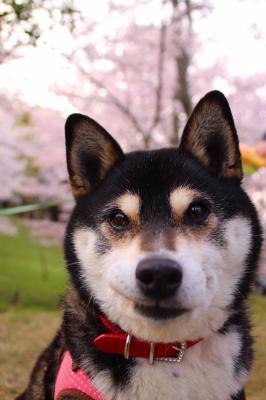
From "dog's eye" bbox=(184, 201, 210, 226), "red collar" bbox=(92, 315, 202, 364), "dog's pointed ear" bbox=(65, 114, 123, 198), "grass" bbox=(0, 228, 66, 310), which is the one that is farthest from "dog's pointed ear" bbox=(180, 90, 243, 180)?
"grass" bbox=(0, 228, 66, 310)

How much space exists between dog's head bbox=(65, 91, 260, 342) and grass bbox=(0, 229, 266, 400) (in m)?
0.64

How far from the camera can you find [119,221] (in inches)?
83.4

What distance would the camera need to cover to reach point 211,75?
11367 mm

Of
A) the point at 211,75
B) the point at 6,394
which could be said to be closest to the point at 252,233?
the point at 6,394

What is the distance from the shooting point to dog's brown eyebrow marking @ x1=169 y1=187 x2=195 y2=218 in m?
2.06

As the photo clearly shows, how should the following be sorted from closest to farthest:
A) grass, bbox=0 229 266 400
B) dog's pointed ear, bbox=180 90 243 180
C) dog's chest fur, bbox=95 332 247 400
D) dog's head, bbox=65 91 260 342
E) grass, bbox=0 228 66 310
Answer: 1. dog's head, bbox=65 91 260 342
2. dog's chest fur, bbox=95 332 247 400
3. dog's pointed ear, bbox=180 90 243 180
4. grass, bbox=0 229 266 400
5. grass, bbox=0 228 66 310

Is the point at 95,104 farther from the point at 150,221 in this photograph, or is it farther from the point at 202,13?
the point at 150,221

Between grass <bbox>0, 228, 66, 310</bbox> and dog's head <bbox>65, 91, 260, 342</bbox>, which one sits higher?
dog's head <bbox>65, 91, 260, 342</bbox>

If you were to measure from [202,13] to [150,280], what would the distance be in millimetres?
7401

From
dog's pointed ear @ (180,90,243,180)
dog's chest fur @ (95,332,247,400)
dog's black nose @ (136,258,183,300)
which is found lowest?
dog's chest fur @ (95,332,247,400)

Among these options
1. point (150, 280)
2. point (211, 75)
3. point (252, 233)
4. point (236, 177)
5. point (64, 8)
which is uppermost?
point (211, 75)

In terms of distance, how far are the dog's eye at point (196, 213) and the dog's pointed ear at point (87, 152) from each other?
51cm

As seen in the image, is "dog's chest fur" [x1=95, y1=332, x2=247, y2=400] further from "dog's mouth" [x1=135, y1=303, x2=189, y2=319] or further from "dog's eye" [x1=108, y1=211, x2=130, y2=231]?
"dog's eye" [x1=108, y1=211, x2=130, y2=231]

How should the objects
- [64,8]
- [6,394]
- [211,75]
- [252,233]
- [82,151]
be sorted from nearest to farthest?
[252,233]
[82,151]
[64,8]
[6,394]
[211,75]
